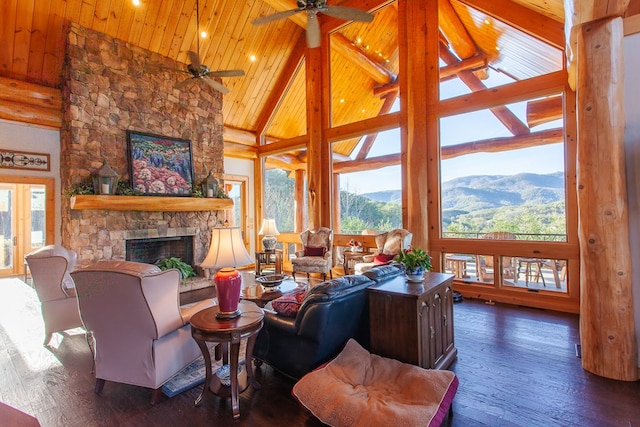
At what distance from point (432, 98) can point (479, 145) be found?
1132 mm

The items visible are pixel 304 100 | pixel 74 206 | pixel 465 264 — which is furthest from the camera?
pixel 304 100

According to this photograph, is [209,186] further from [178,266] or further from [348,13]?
[348,13]

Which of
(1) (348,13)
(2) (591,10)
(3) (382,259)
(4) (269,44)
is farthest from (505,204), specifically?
(4) (269,44)

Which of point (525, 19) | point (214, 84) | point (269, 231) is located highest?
point (525, 19)

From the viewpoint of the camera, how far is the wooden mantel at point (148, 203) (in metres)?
4.86

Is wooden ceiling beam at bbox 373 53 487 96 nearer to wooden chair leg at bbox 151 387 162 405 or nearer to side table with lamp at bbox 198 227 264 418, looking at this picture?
side table with lamp at bbox 198 227 264 418

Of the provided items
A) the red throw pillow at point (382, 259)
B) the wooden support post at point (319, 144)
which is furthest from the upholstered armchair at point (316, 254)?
the red throw pillow at point (382, 259)

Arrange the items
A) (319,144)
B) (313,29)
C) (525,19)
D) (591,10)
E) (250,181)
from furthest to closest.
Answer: (250,181) → (319,144) → (525,19) → (313,29) → (591,10)

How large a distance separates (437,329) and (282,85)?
678 centimetres

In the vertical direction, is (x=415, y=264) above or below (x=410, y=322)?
above

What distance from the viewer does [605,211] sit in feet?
8.71

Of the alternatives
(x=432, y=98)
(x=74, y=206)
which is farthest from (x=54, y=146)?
(x=432, y=98)

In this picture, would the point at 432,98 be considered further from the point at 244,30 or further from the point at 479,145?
the point at 244,30

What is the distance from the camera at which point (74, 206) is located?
190 inches
